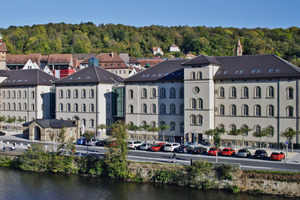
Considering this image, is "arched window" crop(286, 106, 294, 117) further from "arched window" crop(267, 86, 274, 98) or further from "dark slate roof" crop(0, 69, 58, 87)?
"dark slate roof" crop(0, 69, 58, 87)

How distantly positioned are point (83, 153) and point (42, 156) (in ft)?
14.8

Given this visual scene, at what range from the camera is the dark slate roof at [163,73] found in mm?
58250

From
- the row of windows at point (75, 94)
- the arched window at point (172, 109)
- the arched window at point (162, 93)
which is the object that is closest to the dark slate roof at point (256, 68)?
the arched window at point (172, 109)

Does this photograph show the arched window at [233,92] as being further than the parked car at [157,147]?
Yes

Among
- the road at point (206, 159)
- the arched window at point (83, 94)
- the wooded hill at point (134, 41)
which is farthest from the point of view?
the wooded hill at point (134, 41)

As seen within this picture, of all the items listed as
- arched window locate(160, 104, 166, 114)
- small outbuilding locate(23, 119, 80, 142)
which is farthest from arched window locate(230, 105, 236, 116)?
small outbuilding locate(23, 119, 80, 142)

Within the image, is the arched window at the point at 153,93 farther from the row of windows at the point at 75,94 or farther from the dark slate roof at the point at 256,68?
the row of windows at the point at 75,94

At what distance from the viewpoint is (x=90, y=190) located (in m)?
37.8

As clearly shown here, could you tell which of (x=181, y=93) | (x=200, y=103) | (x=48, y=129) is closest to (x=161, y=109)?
(x=181, y=93)

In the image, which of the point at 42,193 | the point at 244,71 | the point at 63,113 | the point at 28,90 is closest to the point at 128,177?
the point at 42,193

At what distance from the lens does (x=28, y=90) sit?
2916 inches

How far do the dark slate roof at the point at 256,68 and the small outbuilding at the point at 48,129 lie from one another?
22832 millimetres

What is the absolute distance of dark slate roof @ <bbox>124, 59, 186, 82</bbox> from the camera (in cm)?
5825

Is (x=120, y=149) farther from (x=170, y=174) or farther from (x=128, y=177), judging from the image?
(x=170, y=174)
